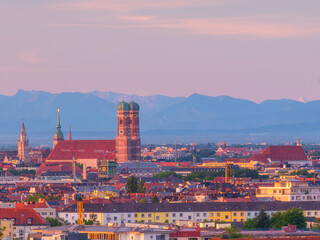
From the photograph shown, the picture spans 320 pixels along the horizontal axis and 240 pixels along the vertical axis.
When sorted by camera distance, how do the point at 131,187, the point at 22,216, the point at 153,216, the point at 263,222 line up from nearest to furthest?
the point at 263,222, the point at 22,216, the point at 153,216, the point at 131,187

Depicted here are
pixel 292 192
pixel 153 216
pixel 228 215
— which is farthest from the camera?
pixel 292 192

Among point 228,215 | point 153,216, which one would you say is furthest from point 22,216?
point 228,215

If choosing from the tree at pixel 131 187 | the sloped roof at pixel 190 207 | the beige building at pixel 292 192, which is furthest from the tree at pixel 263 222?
the tree at pixel 131 187

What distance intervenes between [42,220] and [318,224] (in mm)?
16990

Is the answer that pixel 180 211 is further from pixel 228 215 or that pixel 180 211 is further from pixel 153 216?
pixel 228 215

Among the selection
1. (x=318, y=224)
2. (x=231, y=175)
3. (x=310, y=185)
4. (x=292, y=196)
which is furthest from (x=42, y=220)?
(x=231, y=175)

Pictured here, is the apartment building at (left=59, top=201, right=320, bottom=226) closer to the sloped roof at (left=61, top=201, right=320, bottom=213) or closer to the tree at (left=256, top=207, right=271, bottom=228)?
the sloped roof at (left=61, top=201, right=320, bottom=213)

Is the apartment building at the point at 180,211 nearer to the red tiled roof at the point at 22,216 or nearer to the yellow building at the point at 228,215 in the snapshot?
the yellow building at the point at 228,215

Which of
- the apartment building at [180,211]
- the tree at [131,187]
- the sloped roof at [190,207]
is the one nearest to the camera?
the apartment building at [180,211]

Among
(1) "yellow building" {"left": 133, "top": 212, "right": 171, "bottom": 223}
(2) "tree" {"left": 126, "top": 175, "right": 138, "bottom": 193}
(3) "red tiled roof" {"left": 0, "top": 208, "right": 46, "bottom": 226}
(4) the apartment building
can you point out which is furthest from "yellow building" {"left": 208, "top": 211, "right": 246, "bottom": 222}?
(2) "tree" {"left": 126, "top": 175, "right": 138, "bottom": 193}

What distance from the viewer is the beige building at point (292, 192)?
364ft

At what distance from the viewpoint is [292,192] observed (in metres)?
112

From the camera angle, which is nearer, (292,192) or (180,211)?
(180,211)

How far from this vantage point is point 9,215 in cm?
7731
